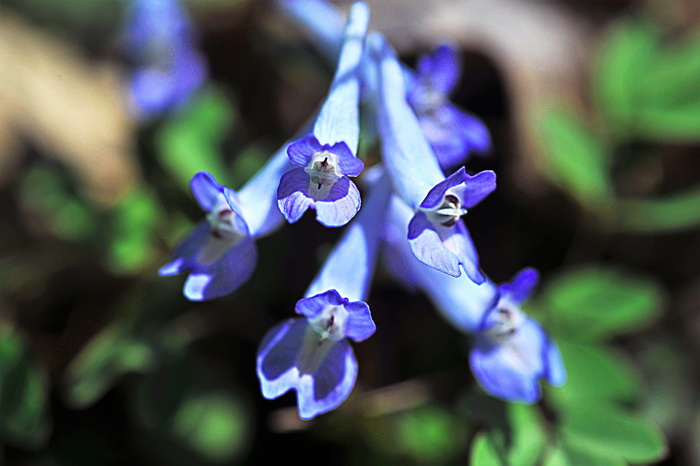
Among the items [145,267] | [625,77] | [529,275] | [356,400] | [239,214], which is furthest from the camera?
[625,77]

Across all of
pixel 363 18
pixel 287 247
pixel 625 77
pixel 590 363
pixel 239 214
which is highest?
pixel 363 18

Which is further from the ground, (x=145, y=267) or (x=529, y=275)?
(x=529, y=275)

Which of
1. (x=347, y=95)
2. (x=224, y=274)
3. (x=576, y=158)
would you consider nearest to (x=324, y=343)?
(x=224, y=274)

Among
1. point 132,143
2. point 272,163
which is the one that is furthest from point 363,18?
point 132,143

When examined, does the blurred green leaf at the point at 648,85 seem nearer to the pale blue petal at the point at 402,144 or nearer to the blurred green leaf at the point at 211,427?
the pale blue petal at the point at 402,144

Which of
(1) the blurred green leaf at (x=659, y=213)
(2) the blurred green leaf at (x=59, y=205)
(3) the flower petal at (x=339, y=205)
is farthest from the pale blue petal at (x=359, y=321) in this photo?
(1) the blurred green leaf at (x=659, y=213)

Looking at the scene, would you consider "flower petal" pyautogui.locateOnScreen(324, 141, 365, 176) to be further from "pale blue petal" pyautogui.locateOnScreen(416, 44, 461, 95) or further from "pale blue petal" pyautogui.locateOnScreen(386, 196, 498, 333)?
"pale blue petal" pyautogui.locateOnScreen(416, 44, 461, 95)

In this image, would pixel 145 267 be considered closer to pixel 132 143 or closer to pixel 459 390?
A: pixel 132 143

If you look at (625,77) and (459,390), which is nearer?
(459,390)

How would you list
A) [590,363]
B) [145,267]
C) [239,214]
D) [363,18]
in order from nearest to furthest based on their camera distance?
[239,214] → [363,18] → [590,363] → [145,267]
